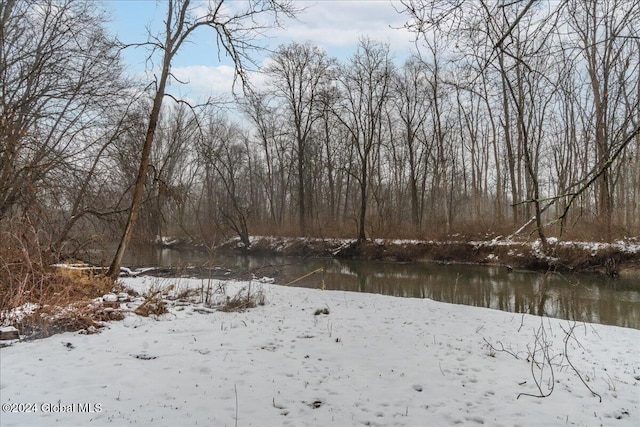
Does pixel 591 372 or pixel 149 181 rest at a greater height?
pixel 149 181

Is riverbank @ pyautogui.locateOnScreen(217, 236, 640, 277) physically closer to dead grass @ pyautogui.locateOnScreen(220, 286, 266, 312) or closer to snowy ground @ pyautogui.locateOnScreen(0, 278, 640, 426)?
snowy ground @ pyautogui.locateOnScreen(0, 278, 640, 426)

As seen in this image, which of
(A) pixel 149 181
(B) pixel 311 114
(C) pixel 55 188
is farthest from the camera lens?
(B) pixel 311 114

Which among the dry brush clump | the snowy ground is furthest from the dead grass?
the dry brush clump

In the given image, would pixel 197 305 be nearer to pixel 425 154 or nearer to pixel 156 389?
pixel 156 389

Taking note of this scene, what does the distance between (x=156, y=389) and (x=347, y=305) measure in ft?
18.8

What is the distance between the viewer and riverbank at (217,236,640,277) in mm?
16094

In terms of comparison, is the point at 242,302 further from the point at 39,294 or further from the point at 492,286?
the point at 492,286

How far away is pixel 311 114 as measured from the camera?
112 ft

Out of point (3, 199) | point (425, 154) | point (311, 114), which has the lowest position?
point (3, 199)

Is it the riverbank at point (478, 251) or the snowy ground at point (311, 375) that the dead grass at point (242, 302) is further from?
the riverbank at point (478, 251)

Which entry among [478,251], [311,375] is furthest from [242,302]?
[478,251]

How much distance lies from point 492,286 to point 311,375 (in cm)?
1216

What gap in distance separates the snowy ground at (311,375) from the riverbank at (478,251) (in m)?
4.12

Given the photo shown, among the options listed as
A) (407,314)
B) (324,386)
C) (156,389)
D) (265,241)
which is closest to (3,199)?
(156,389)
